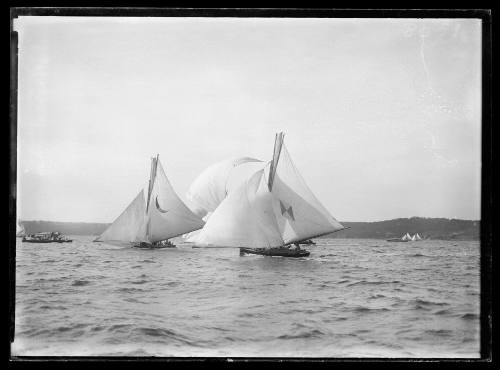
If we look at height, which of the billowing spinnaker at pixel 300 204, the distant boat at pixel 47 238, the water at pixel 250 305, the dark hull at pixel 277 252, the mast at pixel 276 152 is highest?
the mast at pixel 276 152

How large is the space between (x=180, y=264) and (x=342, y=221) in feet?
3.58

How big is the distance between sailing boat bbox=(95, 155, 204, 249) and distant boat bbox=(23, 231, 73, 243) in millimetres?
212

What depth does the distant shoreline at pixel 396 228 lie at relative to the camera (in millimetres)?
3354

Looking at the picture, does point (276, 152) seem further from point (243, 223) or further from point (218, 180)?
point (243, 223)

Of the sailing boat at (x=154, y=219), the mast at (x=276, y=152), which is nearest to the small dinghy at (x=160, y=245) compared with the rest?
the sailing boat at (x=154, y=219)

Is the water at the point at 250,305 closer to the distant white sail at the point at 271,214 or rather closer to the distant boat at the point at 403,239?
the distant boat at the point at 403,239

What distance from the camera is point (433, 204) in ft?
11.2

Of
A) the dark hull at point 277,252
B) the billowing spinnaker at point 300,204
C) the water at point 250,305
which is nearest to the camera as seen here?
the water at point 250,305

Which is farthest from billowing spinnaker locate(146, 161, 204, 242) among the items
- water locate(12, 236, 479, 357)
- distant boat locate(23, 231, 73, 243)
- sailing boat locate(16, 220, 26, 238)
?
sailing boat locate(16, 220, 26, 238)

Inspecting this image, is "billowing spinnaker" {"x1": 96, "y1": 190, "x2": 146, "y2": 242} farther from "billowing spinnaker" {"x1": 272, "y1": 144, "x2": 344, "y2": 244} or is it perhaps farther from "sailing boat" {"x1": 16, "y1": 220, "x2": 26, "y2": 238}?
"billowing spinnaker" {"x1": 272, "y1": 144, "x2": 344, "y2": 244}

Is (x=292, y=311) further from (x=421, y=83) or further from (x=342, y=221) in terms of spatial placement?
(x=421, y=83)

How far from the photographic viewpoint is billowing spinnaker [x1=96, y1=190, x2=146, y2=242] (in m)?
3.40

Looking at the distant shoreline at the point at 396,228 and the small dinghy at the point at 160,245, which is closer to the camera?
the distant shoreline at the point at 396,228

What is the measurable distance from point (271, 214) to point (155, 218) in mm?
819
